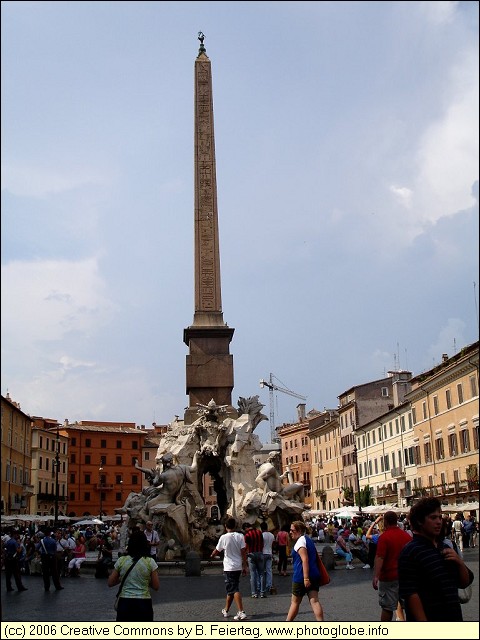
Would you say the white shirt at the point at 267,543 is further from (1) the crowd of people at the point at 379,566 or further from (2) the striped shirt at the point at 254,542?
(2) the striped shirt at the point at 254,542

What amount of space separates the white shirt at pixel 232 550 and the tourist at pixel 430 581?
457cm

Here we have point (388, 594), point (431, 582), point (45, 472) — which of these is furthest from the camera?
point (45, 472)

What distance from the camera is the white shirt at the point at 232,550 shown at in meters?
8.00

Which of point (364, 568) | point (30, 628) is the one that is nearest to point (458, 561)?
point (30, 628)

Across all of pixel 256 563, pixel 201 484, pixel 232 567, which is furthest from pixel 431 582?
pixel 201 484

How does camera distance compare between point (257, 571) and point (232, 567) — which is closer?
point (232, 567)

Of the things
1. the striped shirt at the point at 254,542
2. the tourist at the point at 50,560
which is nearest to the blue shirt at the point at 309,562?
the striped shirt at the point at 254,542

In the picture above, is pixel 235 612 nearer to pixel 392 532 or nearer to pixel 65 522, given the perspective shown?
pixel 392 532

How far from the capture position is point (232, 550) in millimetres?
8125

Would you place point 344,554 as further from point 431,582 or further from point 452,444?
point 431,582

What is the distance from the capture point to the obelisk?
18203 mm

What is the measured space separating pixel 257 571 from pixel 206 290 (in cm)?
999

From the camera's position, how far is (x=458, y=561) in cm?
340

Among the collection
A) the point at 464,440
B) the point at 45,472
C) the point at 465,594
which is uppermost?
the point at 45,472
